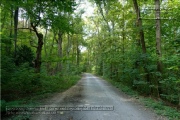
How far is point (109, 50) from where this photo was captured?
17203 mm

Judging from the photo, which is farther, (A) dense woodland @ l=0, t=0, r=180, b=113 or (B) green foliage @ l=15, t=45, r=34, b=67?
(B) green foliage @ l=15, t=45, r=34, b=67

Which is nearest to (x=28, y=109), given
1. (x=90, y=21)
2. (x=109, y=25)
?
(x=109, y=25)

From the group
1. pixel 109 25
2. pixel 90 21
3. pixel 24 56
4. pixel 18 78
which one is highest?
pixel 90 21

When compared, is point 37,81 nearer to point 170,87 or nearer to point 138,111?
point 138,111

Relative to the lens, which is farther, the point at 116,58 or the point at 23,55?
the point at 116,58

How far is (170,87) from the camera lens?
26.0ft

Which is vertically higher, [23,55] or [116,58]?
[23,55]

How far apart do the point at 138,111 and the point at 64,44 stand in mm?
25463

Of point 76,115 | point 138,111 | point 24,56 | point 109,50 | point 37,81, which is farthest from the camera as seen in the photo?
point 109,50

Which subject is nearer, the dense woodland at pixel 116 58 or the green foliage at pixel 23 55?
the dense woodland at pixel 116 58

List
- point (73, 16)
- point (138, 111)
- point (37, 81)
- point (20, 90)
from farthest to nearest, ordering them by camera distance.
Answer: point (73, 16), point (37, 81), point (20, 90), point (138, 111)

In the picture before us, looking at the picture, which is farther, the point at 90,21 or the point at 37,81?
A: the point at 90,21

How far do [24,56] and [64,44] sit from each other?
19196 millimetres

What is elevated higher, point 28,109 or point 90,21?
point 90,21
